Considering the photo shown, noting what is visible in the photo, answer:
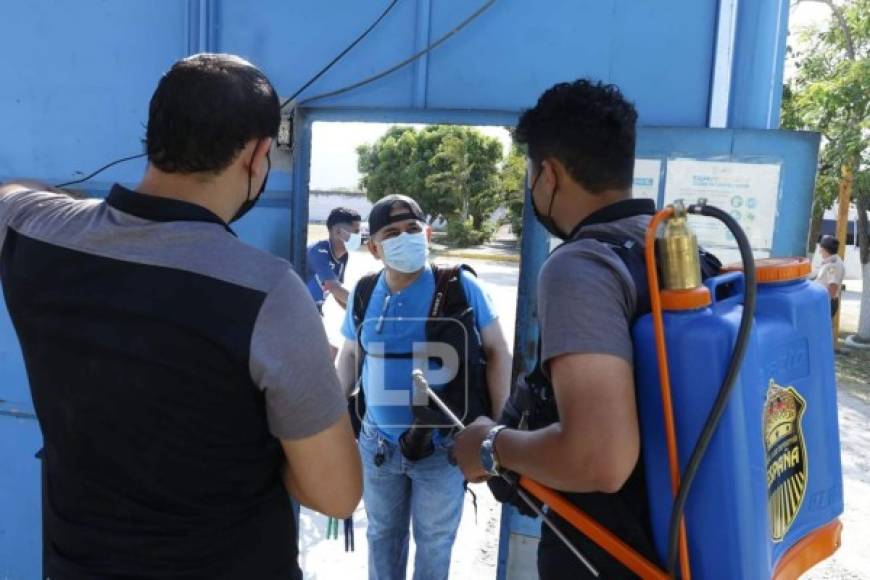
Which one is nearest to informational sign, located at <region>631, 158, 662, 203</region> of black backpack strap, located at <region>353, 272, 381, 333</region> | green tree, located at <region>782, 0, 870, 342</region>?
black backpack strap, located at <region>353, 272, 381, 333</region>

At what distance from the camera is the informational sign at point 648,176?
90.9 inches

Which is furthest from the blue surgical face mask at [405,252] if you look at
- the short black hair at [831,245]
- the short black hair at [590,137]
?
the short black hair at [831,245]

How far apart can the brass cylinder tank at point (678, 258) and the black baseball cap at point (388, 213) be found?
162cm

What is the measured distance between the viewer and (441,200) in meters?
9.71

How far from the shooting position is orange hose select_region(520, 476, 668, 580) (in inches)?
50.9

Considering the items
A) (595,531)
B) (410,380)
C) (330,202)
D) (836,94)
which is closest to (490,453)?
(595,531)

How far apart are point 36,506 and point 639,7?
304cm

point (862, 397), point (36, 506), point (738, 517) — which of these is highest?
point (738, 517)

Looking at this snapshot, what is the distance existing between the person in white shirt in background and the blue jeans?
735cm

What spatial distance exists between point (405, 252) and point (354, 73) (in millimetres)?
675

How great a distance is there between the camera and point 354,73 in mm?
2523

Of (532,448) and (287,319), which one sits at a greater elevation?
(287,319)

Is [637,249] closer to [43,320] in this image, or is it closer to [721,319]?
[721,319]

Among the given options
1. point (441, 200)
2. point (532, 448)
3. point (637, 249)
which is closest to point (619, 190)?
point (637, 249)
